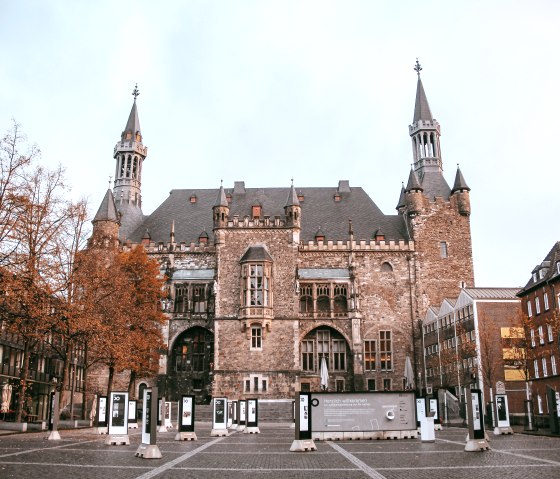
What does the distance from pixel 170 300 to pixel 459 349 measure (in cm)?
2374

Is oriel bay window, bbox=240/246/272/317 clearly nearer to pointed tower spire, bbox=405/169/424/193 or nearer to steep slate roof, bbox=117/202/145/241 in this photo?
steep slate roof, bbox=117/202/145/241

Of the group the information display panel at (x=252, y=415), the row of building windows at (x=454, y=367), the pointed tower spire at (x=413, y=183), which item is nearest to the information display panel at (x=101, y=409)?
the information display panel at (x=252, y=415)

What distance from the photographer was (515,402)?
41.9 metres

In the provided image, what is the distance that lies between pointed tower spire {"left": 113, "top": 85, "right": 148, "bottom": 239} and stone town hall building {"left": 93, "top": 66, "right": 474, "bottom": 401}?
345cm

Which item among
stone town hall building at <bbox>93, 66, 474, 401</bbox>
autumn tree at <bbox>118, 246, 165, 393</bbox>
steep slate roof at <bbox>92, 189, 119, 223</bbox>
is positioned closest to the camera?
autumn tree at <bbox>118, 246, 165, 393</bbox>

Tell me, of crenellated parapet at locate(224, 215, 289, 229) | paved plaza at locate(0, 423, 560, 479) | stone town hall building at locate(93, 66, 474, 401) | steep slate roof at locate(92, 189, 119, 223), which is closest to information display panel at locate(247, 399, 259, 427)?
paved plaza at locate(0, 423, 560, 479)

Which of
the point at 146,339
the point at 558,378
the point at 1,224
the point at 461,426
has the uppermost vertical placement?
the point at 1,224

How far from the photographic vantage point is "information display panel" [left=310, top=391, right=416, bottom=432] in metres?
24.4

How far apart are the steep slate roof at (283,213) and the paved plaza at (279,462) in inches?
1375

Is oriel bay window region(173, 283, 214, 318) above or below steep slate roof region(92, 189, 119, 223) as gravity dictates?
below

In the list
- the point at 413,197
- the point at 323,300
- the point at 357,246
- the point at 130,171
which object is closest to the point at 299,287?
the point at 323,300

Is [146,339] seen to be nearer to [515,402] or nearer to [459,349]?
[459,349]

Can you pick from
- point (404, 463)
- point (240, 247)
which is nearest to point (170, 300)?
point (240, 247)

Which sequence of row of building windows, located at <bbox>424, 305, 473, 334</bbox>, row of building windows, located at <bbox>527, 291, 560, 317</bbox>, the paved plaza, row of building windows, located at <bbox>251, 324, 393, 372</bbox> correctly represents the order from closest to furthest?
1. the paved plaza
2. row of building windows, located at <bbox>527, 291, 560, 317</bbox>
3. row of building windows, located at <bbox>424, 305, 473, 334</bbox>
4. row of building windows, located at <bbox>251, 324, 393, 372</bbox>
